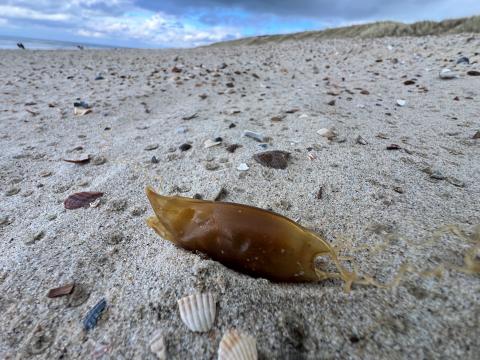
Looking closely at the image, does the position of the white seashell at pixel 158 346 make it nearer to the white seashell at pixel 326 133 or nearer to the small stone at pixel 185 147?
the small stone at pixel 185 147

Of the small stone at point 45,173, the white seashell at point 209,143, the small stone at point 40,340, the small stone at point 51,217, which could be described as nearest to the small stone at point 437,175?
the white seashell at point 209,143

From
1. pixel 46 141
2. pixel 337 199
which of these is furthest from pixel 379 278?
pixel 46 141

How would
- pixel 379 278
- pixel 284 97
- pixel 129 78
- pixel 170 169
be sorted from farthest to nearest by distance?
pixel 129 78
pixel 284 97
pixel 170 169
pixel 379 278

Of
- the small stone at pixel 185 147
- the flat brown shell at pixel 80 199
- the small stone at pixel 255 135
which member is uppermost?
the small stone at pixel 255 135

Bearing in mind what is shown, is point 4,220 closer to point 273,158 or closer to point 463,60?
point 273,158

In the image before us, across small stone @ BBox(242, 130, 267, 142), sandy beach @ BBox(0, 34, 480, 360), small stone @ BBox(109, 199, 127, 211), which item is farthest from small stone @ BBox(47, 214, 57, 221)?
small stone @ BBox(242, 130, 267, 142)

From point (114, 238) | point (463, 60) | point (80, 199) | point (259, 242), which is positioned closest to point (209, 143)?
point (80, 199)

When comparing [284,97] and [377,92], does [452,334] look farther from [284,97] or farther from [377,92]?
[377,92]

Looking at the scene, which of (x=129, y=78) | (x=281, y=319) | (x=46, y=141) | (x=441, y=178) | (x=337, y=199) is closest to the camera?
(x=281, y=319)
